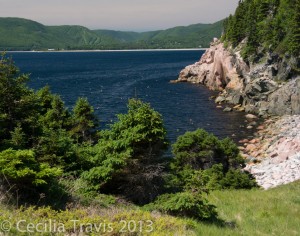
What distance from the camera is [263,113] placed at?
188ft

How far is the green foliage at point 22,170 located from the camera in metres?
10.3

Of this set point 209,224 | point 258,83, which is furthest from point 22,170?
point 258,83

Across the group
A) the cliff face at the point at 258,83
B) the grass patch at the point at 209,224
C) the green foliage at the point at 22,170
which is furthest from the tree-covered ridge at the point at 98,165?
the cliff face at the point at 258,83

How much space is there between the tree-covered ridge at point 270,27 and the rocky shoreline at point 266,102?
→ 8.75 ft

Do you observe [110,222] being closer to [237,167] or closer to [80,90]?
[237,167]

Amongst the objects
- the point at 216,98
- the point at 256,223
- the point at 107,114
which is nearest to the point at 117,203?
the point at 256,223

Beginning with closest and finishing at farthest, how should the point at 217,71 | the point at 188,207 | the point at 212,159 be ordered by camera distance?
1. the point at 188,207
2. the point at 212,159
3. the point at 217,71

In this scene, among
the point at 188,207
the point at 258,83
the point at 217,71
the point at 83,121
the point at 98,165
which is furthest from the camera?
the point at 217,71

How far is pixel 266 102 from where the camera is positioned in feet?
194

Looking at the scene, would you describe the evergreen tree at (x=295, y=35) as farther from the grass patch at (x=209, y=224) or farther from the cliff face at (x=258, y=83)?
the grass patch at (x=209, y=224)

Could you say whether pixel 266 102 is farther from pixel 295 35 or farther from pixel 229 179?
pixel 229 179

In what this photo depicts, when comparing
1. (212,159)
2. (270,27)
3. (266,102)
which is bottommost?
(212,159)

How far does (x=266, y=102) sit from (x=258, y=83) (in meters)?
4.47

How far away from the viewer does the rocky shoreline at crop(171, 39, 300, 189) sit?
1315 inches
